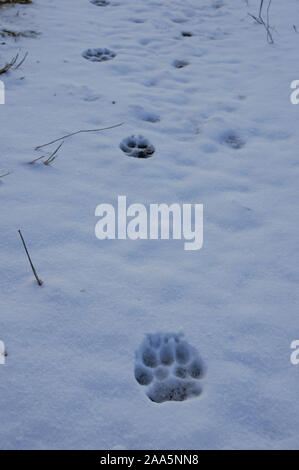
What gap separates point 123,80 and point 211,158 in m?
1.02

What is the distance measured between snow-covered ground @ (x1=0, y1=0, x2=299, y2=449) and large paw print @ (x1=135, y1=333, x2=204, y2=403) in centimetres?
3

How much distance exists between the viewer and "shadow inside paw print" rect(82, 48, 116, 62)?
286 cm

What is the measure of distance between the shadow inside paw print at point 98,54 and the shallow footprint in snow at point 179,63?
48cm

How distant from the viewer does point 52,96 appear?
2.39 metres

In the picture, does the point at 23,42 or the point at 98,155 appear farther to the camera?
the point at 23,42

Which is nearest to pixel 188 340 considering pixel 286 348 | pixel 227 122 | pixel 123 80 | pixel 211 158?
pixel 286 348

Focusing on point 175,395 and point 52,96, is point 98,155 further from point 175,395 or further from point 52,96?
point 175,395
